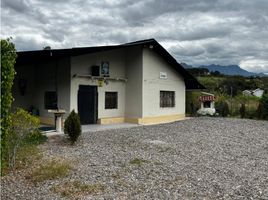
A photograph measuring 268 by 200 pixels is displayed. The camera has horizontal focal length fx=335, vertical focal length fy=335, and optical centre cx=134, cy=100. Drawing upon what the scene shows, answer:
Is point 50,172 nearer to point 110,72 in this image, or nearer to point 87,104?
point 87,104

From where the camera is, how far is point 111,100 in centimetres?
1725

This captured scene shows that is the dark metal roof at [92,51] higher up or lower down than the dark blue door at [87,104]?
higher up

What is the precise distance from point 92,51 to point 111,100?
11.9ft

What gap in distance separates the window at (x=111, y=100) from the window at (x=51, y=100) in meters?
2.52

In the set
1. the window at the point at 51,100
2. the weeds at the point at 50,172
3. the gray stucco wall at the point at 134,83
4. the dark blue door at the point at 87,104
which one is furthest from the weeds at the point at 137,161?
the window at the point at 51,100

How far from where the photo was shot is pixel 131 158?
8750mm

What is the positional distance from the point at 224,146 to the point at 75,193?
6.59 metres

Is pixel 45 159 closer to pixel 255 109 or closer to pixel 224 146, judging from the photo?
pixel 224 146

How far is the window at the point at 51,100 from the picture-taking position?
16.4 meters

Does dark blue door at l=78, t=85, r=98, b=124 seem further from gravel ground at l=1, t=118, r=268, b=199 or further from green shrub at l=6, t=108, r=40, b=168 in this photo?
green shrub at l=6, t=108, r=40, b=168

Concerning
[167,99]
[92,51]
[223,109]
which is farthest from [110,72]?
[223,109]

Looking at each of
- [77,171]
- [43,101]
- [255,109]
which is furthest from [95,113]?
[255,109]

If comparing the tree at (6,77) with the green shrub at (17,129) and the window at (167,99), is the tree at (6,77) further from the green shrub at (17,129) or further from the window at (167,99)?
the window at (167,99)

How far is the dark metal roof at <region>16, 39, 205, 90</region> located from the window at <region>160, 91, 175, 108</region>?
4.98ft
